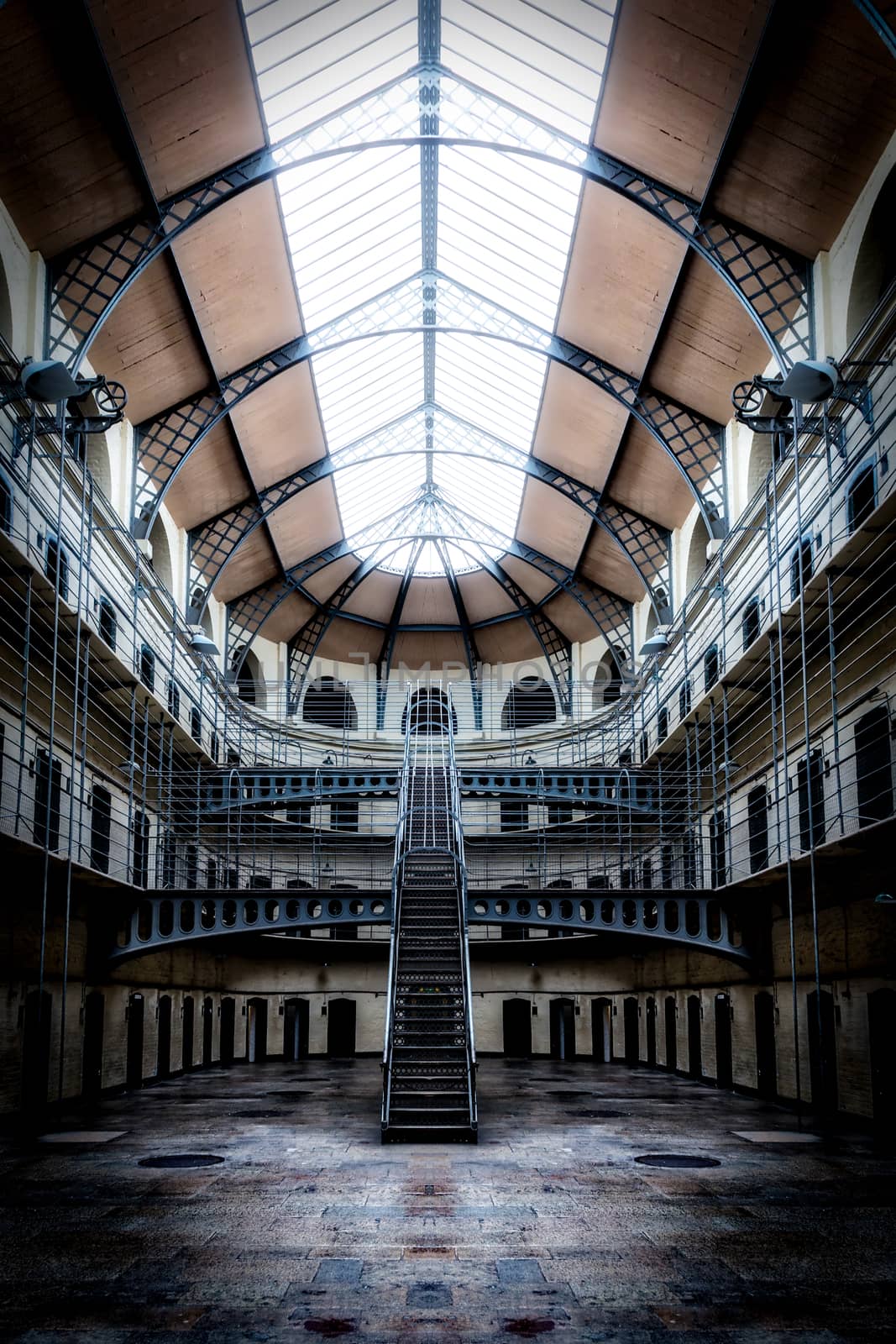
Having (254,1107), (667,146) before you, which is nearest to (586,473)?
(667,146)

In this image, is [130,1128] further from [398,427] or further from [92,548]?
[398,427]

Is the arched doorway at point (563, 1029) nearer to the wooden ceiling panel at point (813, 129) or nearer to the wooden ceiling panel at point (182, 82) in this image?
the wooden ceiling panel at point (813, 129)

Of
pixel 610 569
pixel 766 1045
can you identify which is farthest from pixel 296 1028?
pixel 766 1045

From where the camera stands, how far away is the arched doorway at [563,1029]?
93.3 ft

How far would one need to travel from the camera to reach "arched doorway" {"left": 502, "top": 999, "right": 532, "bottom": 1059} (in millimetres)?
29125

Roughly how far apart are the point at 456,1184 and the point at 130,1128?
5.41m

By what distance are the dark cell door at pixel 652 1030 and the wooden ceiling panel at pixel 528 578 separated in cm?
1109

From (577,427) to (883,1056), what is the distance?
13.7 m

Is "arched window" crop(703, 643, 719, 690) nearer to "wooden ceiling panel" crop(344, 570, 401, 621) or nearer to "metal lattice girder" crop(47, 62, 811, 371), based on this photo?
"metal lattice girder" crop(47, 62, 811, 371)

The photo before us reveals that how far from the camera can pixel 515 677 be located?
1288 inches

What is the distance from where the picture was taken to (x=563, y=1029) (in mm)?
28781

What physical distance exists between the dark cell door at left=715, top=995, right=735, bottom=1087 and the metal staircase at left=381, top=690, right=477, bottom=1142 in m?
5.39

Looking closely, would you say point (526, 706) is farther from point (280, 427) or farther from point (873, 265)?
point (873, 265)

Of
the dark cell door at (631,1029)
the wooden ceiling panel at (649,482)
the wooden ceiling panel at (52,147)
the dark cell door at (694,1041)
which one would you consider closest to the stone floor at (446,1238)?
the dark cell door at (694,1041)
